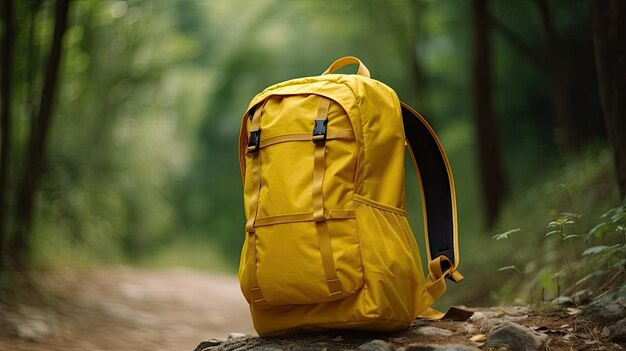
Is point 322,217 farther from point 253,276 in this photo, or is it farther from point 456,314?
point 456,314

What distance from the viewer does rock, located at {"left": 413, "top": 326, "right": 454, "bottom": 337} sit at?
9.78 ft

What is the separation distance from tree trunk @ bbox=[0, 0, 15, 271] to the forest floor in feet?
2.09

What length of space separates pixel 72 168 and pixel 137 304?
218 cm

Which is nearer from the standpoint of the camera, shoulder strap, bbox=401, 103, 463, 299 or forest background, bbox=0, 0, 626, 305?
shoulder strap, bbox=401, 103, 463, 299

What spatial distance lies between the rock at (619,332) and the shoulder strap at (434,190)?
2.08 feet

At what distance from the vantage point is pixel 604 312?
3.01 m

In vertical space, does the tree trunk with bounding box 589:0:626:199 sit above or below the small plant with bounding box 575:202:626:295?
above

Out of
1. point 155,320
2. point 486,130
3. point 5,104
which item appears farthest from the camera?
point 486,130

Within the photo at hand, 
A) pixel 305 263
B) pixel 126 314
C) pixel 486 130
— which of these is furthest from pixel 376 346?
pixel 486 130

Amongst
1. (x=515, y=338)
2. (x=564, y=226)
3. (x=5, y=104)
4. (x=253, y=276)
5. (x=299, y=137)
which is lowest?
(x=515, y=338)

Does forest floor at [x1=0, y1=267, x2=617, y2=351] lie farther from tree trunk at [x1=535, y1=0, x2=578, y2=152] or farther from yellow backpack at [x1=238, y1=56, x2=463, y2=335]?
tree trunk at [x1=535, y1=0, x2=578, y2=152]

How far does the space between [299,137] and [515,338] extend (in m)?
1.07

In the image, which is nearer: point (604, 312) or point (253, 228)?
point (253, 228)

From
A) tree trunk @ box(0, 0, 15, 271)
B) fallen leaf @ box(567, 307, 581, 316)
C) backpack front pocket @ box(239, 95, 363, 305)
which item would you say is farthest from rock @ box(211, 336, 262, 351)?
tree trunk @ box(0, 0, 15, 271)
